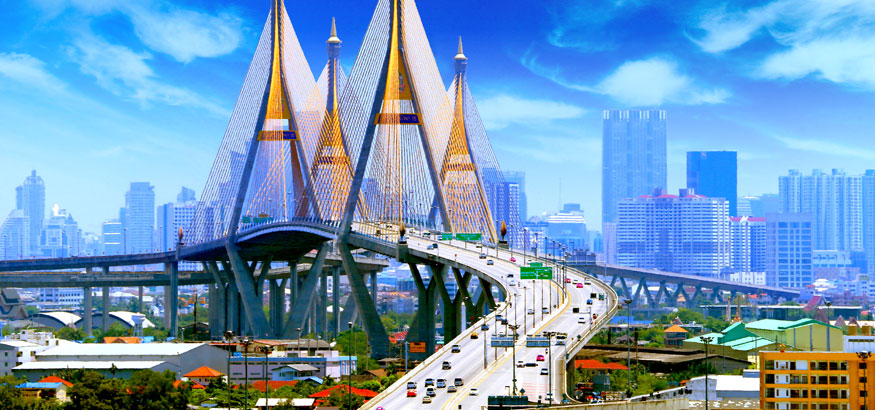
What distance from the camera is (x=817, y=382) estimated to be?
2630 inches

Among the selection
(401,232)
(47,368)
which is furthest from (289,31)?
(47,368)

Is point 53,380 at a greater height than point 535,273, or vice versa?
point 535,273

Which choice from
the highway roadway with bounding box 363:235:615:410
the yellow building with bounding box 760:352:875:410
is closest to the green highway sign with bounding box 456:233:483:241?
the highway roadway with bounding box 363:235:615:410

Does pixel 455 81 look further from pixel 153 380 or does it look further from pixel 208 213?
pixel 153 380

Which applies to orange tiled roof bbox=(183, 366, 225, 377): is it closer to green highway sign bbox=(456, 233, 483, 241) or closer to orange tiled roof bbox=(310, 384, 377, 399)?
orange tiled roof bbox=(310, 384, 377, 399)

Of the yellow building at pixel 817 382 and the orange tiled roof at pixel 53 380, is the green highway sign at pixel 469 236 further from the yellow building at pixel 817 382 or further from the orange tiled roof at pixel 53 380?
the yellow building at pixel 817 382

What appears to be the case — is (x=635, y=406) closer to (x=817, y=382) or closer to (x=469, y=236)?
(x=817, y=382)

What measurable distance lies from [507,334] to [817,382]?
47.5ft

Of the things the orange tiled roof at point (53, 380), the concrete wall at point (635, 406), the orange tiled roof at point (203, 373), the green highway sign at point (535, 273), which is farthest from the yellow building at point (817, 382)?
the orange tiled roof at point (53, 380)

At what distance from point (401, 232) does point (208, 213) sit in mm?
39444

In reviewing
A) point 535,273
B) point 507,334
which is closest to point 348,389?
point 507,334

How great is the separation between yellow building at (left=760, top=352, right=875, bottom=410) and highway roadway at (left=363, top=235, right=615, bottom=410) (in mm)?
8763

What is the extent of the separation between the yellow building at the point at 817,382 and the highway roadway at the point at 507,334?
8.76 meters

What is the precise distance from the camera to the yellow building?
217ft
